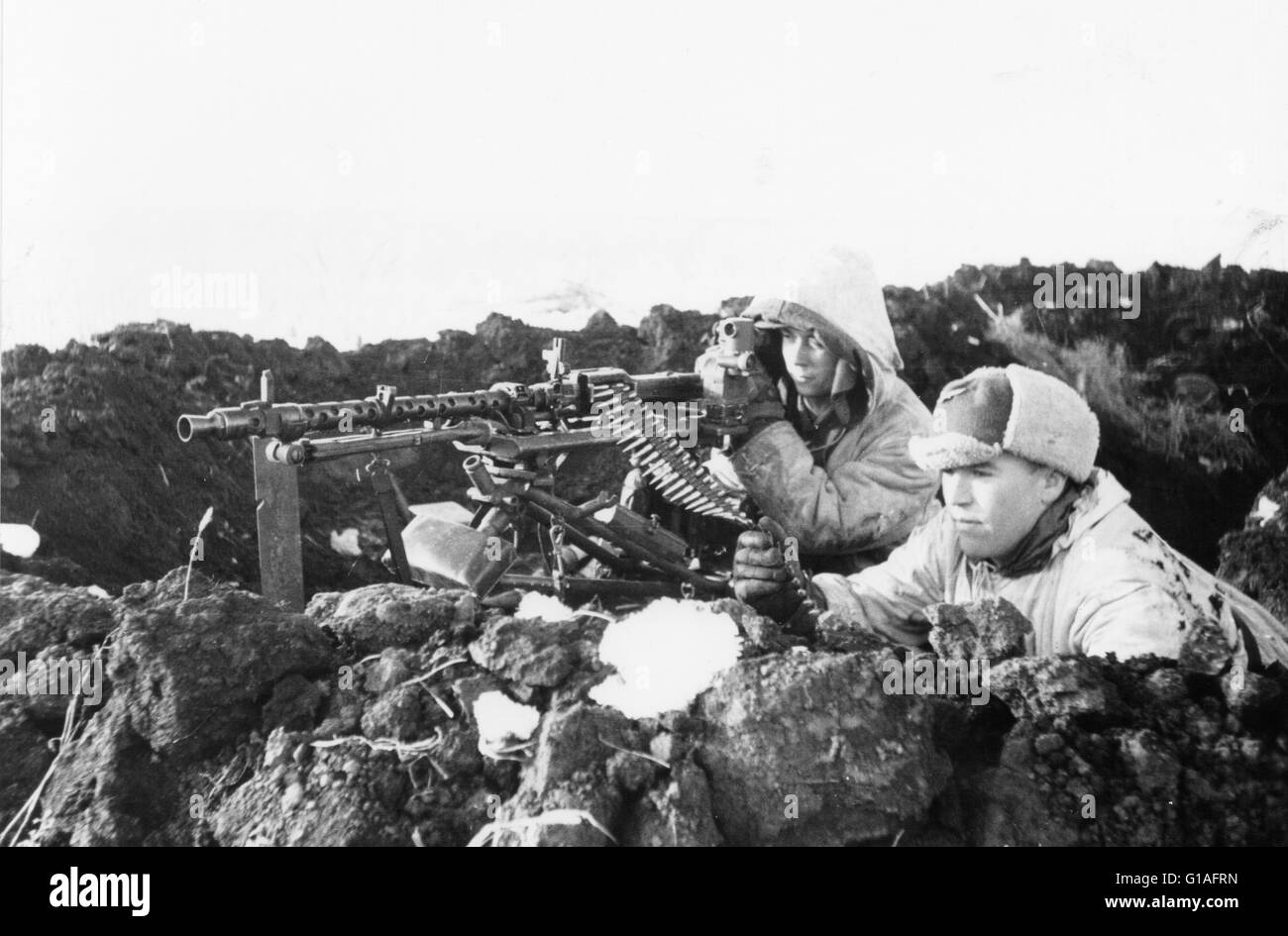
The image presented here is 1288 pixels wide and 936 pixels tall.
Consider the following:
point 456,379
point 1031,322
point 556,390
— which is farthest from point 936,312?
point 456,379

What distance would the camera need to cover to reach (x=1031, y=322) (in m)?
5.82

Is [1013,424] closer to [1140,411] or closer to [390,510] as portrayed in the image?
[1140,411]

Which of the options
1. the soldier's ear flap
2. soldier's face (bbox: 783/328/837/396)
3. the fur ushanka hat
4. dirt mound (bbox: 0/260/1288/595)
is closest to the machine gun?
soldier's face (bbox: 783/328/837/396)

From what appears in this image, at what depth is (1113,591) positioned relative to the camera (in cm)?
A: 506

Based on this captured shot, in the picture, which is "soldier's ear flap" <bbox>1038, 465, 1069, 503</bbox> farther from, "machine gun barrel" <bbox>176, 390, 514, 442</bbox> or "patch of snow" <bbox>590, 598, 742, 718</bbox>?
"machine gun barrel" <bbox>176, 390, 514, 442</bbox>

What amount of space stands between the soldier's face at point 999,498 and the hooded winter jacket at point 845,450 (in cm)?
49

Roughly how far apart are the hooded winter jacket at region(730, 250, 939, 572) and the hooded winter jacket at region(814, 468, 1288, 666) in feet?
1.37

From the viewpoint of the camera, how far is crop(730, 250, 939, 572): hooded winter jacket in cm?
584

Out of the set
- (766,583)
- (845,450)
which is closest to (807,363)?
(845,450)

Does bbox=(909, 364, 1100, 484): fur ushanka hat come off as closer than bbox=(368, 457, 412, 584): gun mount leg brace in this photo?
Yes

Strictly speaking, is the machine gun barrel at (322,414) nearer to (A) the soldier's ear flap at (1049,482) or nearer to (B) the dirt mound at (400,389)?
(B) the dirt mound at (400,389)

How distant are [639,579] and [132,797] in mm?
2433

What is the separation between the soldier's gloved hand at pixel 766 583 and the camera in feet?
18.5
